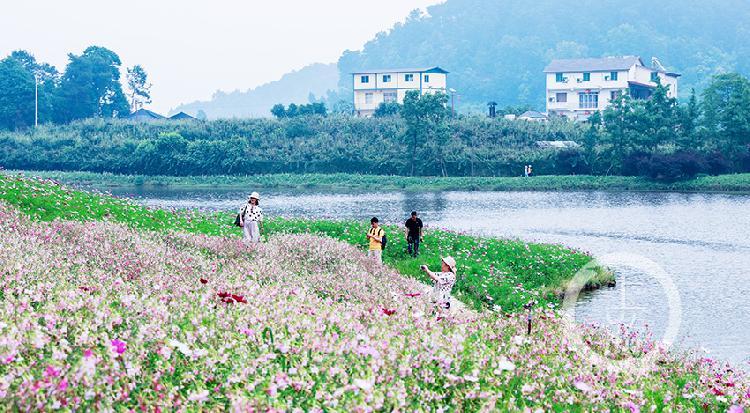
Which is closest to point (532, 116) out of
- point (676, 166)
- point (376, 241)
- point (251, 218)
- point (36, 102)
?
point (676, 166)

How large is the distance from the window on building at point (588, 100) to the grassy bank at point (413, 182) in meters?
47.7

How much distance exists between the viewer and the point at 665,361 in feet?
46.8

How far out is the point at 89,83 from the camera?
134 meters

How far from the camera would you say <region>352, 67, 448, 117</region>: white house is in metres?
138

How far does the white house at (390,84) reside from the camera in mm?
137500

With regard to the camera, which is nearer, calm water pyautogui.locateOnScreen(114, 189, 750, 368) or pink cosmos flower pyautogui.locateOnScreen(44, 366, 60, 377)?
pink cosmos flower pyautogui.locateOnScreen(44, 366, 60, 377)

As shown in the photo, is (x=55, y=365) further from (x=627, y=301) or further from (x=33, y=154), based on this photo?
(x=33, y=154)

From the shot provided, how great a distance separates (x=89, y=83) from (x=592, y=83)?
79.1m

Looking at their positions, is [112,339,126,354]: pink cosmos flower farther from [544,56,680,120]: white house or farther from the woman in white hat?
[544,56,680,120]: white house

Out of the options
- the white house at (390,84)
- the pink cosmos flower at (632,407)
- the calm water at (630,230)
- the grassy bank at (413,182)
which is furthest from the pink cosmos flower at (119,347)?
the white house at (390,84)

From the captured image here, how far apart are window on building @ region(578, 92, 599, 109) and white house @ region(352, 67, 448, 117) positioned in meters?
21.5

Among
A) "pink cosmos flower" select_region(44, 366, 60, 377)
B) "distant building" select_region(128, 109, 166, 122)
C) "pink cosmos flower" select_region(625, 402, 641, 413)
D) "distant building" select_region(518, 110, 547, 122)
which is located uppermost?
"distant building" select_region(128, 109, 166, 122)

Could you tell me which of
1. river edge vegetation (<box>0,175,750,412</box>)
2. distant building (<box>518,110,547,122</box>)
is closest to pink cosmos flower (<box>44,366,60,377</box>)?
river edge vegetation (<box>0,175,750,412</box>)

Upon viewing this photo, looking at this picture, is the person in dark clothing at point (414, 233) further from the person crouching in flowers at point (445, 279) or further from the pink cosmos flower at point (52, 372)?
the pink cosmos flower at point (52, 372)
